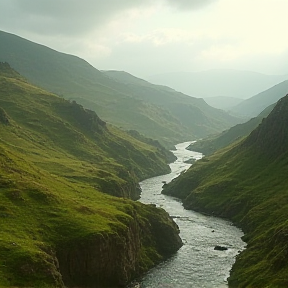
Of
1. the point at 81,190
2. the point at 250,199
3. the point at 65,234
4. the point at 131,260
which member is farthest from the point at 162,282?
the point at 250,199

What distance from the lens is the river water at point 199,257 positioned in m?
96.4

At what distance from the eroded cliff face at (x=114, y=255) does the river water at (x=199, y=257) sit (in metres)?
3.30

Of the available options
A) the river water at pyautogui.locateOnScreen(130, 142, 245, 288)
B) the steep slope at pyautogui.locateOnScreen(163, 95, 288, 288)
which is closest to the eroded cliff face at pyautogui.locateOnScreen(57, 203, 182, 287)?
the river water at pyautogui.locateOnScreen(130, 142, 245, 288)

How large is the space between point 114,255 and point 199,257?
29023 millimetres

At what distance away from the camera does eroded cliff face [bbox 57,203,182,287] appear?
86438 mm

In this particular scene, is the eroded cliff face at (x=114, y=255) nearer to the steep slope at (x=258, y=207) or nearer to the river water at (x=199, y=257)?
the river water at (x=199, y=257)

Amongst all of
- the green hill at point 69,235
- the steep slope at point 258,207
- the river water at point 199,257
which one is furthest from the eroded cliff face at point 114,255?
the steep slope at point 258,207

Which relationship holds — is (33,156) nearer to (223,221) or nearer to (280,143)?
(223,221)

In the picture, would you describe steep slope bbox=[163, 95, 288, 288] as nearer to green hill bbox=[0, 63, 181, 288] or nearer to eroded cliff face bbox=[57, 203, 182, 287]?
eroded cliff face bbox=[57, 203, 182, 287]

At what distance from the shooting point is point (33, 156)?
184m

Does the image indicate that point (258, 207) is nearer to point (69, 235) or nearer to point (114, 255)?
point (114, 255)

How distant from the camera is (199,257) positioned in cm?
11288

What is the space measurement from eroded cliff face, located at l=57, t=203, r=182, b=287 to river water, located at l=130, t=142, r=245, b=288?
3.30 metres

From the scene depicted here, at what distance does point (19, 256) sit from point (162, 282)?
35646 mm
